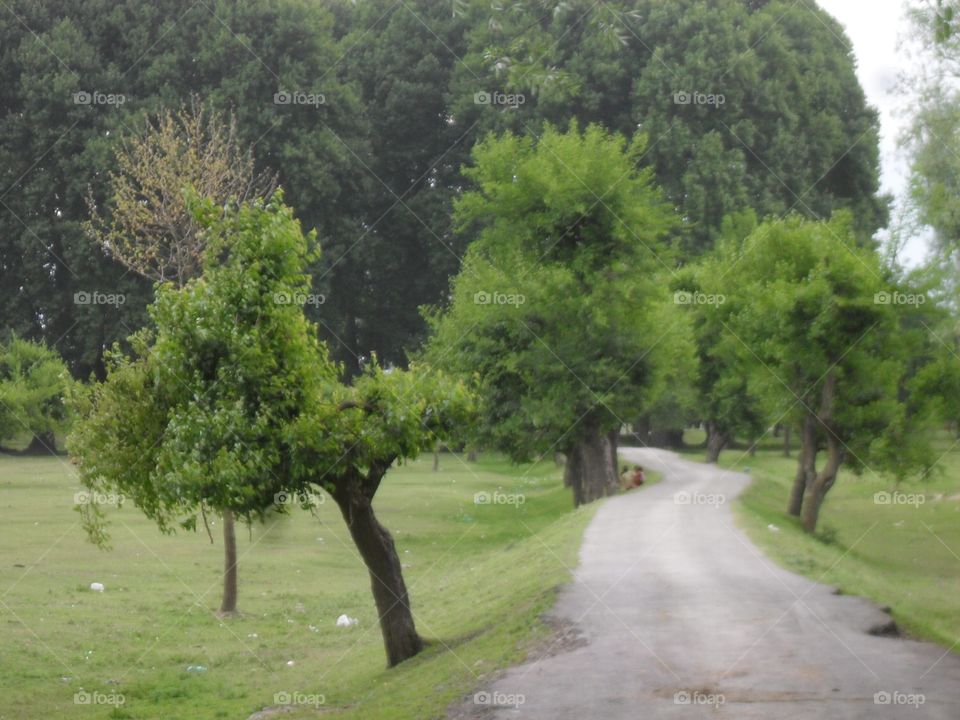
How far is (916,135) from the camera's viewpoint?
32.1 metres

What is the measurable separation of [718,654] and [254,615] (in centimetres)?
1104

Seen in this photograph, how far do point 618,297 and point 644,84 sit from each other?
25290 mm

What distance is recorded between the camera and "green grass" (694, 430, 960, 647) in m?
19.9

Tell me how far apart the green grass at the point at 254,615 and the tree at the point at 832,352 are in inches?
262

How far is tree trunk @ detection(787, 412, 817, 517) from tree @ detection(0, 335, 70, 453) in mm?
24516

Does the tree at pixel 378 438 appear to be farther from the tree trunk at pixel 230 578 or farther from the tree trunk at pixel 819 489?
the tree trunk at pixel 819 489

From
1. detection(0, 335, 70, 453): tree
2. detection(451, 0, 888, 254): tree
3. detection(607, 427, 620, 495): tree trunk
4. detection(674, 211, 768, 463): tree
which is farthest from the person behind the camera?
detection(451, 0, 888, 254): tree

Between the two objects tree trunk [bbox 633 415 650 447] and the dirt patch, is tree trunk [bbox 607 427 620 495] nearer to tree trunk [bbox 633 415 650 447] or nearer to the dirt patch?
the dirt patch

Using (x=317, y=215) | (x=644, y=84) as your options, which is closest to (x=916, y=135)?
(x=644, y=84)

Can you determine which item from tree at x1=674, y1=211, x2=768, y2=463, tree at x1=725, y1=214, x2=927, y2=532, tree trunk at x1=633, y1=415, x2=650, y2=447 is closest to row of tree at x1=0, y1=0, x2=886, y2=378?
tree at x1=674, y1=211, x2=768, y2=463

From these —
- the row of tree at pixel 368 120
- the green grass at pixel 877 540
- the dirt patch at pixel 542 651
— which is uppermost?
the row of tree at pixel 368 120

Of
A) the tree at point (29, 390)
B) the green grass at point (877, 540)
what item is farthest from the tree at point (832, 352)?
the tree at point (29, 390)

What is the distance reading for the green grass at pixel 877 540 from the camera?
19875 millimetres

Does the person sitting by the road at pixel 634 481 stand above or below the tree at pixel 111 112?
Answer: below
